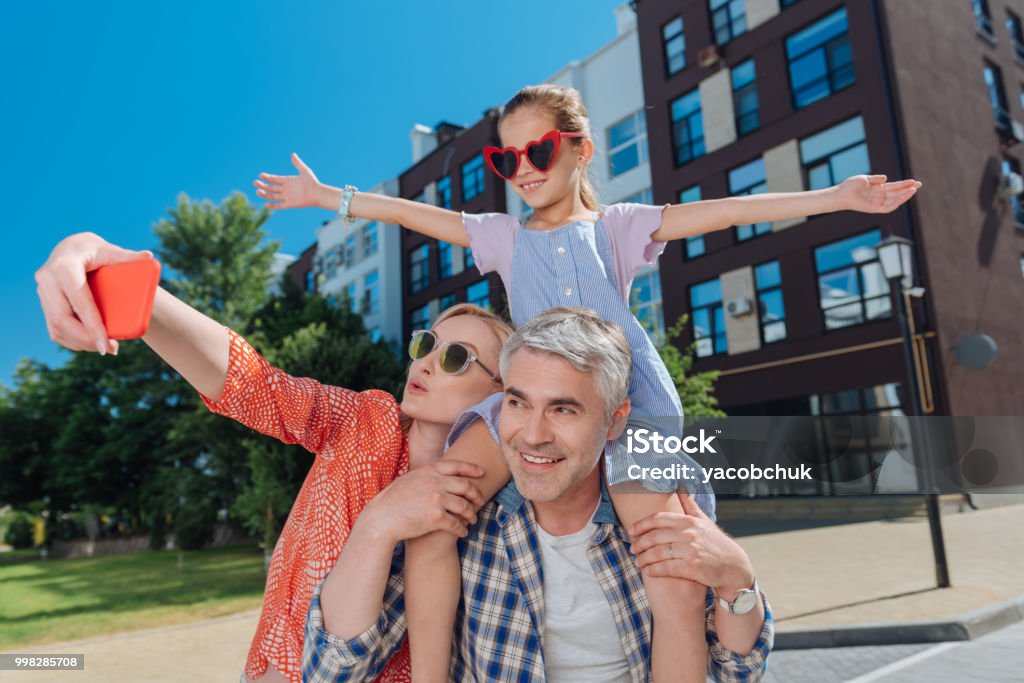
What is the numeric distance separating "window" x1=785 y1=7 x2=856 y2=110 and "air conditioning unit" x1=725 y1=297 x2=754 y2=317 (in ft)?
19.4

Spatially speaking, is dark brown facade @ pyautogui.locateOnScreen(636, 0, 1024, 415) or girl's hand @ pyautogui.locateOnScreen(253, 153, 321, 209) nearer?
girl's hand @ pyautogui.locateOnScreen(253, 153, 321, 209)

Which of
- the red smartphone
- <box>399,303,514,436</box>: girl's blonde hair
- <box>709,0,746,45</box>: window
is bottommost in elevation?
the red smartphone

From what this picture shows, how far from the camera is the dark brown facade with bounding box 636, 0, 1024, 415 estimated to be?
15.9 m

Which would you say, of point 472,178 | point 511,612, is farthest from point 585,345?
point 472,178

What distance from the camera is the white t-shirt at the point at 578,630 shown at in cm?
211

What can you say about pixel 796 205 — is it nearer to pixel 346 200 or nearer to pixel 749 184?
pixel 346 200

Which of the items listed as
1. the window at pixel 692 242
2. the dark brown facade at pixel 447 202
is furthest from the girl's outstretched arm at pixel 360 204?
the dark brown facade at pixel 447 202

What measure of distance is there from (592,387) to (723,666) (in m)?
0.91

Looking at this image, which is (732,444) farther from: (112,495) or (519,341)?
(112,495)

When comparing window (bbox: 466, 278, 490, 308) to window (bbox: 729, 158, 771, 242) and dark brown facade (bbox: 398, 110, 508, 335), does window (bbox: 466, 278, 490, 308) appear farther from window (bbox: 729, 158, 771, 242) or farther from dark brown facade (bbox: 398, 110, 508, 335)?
window (bbox: 729, 158, 771, 242)

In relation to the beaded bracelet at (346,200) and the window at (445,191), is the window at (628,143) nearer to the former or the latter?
the window at (445,191)

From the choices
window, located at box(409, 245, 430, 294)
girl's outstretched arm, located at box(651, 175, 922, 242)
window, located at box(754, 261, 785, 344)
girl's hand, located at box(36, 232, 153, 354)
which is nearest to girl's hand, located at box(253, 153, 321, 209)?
girl's outstretched arm, located at box(651, 175, 922, 242)

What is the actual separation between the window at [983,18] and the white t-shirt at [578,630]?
17686 millimetres

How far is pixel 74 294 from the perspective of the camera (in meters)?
1.32
